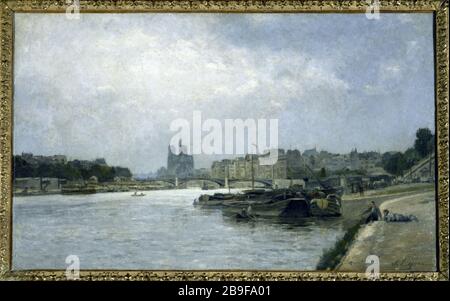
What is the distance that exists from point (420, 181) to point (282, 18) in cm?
272

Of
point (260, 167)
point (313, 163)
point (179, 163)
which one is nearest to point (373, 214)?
point (313, 163)

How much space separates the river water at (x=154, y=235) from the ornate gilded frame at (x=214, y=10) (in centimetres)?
10

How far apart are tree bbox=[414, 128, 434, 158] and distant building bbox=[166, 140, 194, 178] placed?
2.89 meters

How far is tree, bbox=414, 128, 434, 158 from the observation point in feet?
18.4

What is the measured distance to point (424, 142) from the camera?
560 cm

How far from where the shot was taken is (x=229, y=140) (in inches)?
223

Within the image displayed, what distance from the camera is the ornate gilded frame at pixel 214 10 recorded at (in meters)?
5.56

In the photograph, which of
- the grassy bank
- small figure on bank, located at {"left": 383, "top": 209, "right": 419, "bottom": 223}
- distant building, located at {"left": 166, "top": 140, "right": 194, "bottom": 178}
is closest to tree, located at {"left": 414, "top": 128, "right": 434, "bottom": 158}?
small figure on bank, located at {"left": 383, "top": 209, "right": 419, "bottom": 223}

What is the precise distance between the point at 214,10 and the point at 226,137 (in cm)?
163

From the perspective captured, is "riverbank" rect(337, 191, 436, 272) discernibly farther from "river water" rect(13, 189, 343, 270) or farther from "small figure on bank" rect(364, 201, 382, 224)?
"river water" rect(13, 189, 343, 270)

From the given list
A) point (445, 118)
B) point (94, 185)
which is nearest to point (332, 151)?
point (445, 118)

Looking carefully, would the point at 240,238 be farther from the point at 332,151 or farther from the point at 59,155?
the point at 59,155

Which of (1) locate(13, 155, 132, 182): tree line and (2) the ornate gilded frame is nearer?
(2) the ornate gilded frame

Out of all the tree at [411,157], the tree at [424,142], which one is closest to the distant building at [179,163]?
the tree at [411,157]
